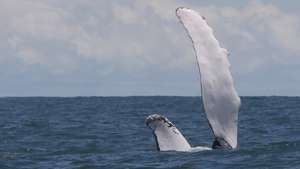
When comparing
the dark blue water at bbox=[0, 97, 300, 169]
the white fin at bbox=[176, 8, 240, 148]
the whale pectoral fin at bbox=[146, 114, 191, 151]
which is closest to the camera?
the white fin at bbox=[176, 8, 240, 148]

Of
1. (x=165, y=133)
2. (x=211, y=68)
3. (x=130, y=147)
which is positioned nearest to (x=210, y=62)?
(x=211, y=68)

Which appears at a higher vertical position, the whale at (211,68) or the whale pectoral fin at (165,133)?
the whale at (211,68)

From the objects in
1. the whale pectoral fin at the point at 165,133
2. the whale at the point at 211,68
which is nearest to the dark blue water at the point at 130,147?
the whale pectoral fin at the point at 165,133

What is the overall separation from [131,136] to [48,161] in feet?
25.9

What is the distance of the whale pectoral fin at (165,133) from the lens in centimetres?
1369

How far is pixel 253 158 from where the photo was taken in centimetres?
1535

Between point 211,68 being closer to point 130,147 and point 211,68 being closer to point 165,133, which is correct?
point 165,133

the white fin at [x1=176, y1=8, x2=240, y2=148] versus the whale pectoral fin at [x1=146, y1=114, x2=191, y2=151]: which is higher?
the white fin at [x1=176, y1=8, x2=240, y2=148]

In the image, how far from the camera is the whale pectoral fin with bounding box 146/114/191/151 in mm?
13688

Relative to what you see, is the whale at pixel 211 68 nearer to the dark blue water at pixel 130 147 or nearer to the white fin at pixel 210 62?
the white fin at pixel 210 62

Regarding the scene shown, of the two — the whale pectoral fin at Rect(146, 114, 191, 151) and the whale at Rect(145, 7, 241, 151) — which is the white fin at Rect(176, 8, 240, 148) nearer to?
the whale at Rect(145, 7, 241, 151)

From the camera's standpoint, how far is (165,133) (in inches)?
547

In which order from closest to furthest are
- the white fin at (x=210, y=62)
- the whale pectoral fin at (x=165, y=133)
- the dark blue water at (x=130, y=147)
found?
the white fin at (x=210, y=62)
the whale pectoral fin at (x=165, y=133)
the dark blue water at (x=130, y=147)

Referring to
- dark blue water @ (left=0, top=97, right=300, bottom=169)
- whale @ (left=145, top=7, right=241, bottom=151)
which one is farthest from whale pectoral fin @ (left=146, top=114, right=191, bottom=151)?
whale @ (left=145, top=7, right=241, bottom=151)
